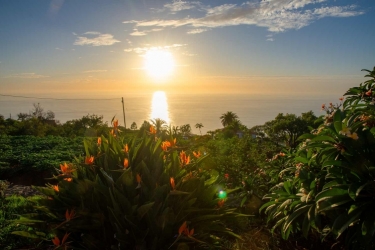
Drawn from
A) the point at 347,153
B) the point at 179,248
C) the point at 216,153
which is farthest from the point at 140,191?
the point at 216,153

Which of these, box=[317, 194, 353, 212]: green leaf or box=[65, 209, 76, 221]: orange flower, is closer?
box=[317, 194, 353, 212]: green leaf

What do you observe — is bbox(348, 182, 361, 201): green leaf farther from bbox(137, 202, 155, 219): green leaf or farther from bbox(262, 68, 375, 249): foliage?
bbox(137, 202, 155, 219): green leaf

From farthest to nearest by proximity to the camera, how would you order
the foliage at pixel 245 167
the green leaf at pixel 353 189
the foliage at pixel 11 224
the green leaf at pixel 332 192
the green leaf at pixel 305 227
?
the foliage at pixel 245 167
the foliage at pixel 11 224
the green leaf at pixel 305 227
the green leaf at pixel 332 192
the green leaf at pixel 353 189

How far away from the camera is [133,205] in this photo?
2131 mm

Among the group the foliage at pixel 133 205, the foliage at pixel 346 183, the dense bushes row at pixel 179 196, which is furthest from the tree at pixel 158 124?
the foliage at pixel 346 183

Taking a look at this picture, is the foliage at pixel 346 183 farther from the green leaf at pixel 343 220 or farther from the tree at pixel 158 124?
the tree at pixel 158 124

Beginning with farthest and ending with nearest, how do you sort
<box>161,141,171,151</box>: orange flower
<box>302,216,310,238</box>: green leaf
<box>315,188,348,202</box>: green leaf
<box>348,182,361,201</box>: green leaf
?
<box>161,141,171,151</box>: orange flower → <box>302,216,310,238</box>: green leaf → <box>315,188,348,202</box>: green leaf → <box>348,182,361,201</box>: green leaf

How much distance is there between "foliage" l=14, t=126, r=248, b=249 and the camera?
2072 millimetres

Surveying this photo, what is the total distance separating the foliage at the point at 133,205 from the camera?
6.80ft

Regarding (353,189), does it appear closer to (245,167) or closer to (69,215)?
(69,215)

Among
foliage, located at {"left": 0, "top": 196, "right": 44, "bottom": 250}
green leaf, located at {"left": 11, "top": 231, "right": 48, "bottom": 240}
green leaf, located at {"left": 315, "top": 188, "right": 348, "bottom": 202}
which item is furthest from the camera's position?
foliage, located at {"left": 0, "top": 196, "right": 44, "bottom": 250}

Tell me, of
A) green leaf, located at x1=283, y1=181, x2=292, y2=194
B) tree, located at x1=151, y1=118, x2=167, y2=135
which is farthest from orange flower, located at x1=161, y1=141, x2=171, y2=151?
green leaf, located at x1=283, y1=181, x2=292, y2=194

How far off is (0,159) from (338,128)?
957 centimetres

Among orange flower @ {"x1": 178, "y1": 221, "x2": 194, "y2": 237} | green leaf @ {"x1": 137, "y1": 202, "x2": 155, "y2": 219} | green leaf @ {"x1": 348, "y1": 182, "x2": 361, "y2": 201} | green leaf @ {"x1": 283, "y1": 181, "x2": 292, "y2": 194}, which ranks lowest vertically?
orange flower @ {"x1": 178, "y1": 221, "x2": 194, "y2": 237}
